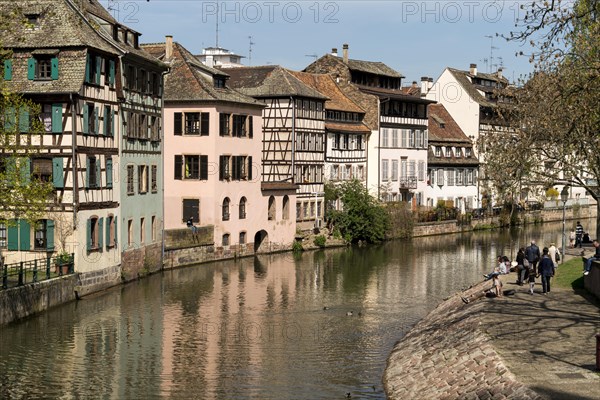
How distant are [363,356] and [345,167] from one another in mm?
47107

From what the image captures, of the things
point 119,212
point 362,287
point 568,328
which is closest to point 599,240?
point 362,287

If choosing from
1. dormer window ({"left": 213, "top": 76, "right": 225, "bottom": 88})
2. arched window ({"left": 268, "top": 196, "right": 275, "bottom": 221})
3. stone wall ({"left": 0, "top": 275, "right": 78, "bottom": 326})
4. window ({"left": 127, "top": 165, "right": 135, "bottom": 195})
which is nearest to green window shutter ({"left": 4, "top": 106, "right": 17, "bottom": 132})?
stone wall ({"left": 0, "top": 275, "right": 78, "bottom": 326})

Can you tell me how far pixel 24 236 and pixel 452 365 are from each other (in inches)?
867

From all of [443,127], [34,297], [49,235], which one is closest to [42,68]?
[49,235]

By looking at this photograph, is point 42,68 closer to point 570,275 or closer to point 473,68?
point 570,275

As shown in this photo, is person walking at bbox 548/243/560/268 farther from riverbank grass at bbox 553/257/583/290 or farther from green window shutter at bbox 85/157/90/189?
green window shutter at bbox 85/157/90/189

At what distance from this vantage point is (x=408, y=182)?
8750 centimetres

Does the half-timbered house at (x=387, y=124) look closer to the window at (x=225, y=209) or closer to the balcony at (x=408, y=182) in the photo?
the balcony at (x=408, y=182)

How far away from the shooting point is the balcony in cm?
8688

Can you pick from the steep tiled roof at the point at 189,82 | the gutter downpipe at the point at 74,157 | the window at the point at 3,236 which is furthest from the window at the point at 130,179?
the steep tiled roof at the point at 189,82

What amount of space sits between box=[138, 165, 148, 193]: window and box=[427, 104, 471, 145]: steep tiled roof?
45.6 m

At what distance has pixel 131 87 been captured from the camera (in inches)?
1945

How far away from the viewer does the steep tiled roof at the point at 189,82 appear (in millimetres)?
58188

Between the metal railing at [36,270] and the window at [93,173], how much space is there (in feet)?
12.0
